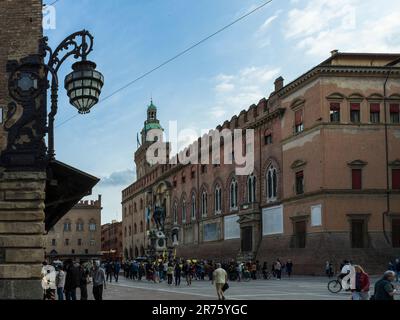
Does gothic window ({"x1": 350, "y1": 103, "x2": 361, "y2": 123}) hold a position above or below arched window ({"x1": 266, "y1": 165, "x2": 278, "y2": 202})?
above

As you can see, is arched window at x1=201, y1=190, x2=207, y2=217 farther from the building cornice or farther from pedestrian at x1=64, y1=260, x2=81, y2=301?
pedestrian at x1=64, y1=260, x2=81, y2=301

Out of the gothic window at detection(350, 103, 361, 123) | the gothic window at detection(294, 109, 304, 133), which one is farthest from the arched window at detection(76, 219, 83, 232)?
the gothic window at detection(350, 103, 361, 123)

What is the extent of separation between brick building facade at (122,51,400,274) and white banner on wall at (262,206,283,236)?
0.25 ft

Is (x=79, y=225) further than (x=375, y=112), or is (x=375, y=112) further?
(x=79, y=225)

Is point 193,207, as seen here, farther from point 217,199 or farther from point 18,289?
point 18,289

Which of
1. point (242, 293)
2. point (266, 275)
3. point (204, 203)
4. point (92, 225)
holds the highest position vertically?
point (204, 203)

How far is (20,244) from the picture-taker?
12.3 meters

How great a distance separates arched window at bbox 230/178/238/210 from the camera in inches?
2088

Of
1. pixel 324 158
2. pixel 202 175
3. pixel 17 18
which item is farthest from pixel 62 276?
pixel 202 175

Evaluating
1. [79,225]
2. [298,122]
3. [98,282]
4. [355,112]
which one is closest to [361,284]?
[98,282]

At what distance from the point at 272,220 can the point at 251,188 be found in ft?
16.5

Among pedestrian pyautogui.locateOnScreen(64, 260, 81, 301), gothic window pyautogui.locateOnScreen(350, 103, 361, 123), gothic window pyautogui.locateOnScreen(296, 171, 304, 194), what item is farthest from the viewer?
gothic window pyautogui.locateOnScreen(296, 171, 304, 194)

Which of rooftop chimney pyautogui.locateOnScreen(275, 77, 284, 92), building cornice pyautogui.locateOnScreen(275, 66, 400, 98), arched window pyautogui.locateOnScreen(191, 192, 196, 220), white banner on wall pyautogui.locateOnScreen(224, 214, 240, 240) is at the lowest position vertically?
white banner on wall pyautogui.locateOnScreen(224, 214, 240, 240)
